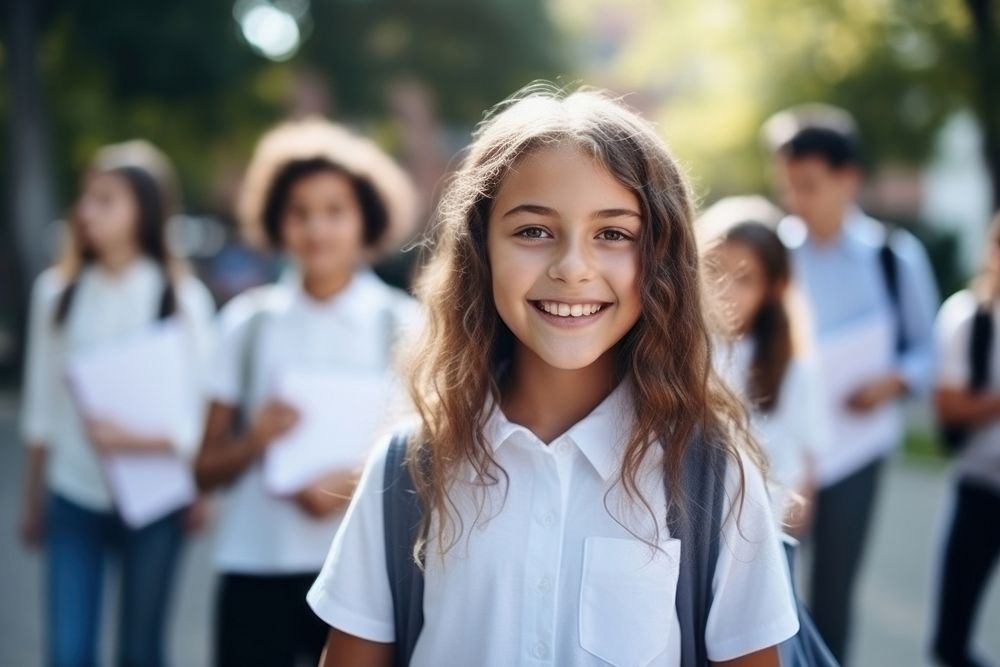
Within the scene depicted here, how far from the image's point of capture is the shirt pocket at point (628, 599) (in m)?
1.92

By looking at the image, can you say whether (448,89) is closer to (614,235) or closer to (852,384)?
(852,384)

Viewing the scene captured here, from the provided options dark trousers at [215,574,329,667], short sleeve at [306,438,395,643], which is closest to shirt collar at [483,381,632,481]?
short sleeve at [306,438,395,643]

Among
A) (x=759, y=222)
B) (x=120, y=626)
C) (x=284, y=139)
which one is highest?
(x=284, y=139)

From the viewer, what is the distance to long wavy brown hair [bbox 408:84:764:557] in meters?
2.00

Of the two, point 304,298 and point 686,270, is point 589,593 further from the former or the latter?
point 304,298

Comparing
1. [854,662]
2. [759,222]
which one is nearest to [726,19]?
[854,662]

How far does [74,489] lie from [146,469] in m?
0.26

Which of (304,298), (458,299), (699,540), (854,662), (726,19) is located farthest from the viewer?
(726,19)

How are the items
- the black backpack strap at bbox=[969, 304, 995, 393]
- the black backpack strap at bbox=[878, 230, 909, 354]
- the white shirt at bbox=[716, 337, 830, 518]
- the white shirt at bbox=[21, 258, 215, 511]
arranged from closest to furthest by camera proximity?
the white shirt at bbox=[716, 337, 830, 518] < the white shirt at bbox=[21, 258, 215, 511] < the black backpack strap at bbox=[969, 304, 995, 393] < the black backpack strap at bbox=[878, 230, 909, 354]

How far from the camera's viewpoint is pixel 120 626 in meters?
4.11

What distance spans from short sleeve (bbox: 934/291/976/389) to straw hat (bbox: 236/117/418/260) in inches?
78.8

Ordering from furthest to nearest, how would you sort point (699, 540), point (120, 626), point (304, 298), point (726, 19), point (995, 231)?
point (726, 19) < point (995, 231) < point (120, 626) < point (304, 298) < point (699, 540)

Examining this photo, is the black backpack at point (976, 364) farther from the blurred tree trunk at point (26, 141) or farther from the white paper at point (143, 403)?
the blurred tree trunk at point (26, 141)

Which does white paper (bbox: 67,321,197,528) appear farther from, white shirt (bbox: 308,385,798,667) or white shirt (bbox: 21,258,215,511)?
white shirt (bbox: 308,385,798,667)
